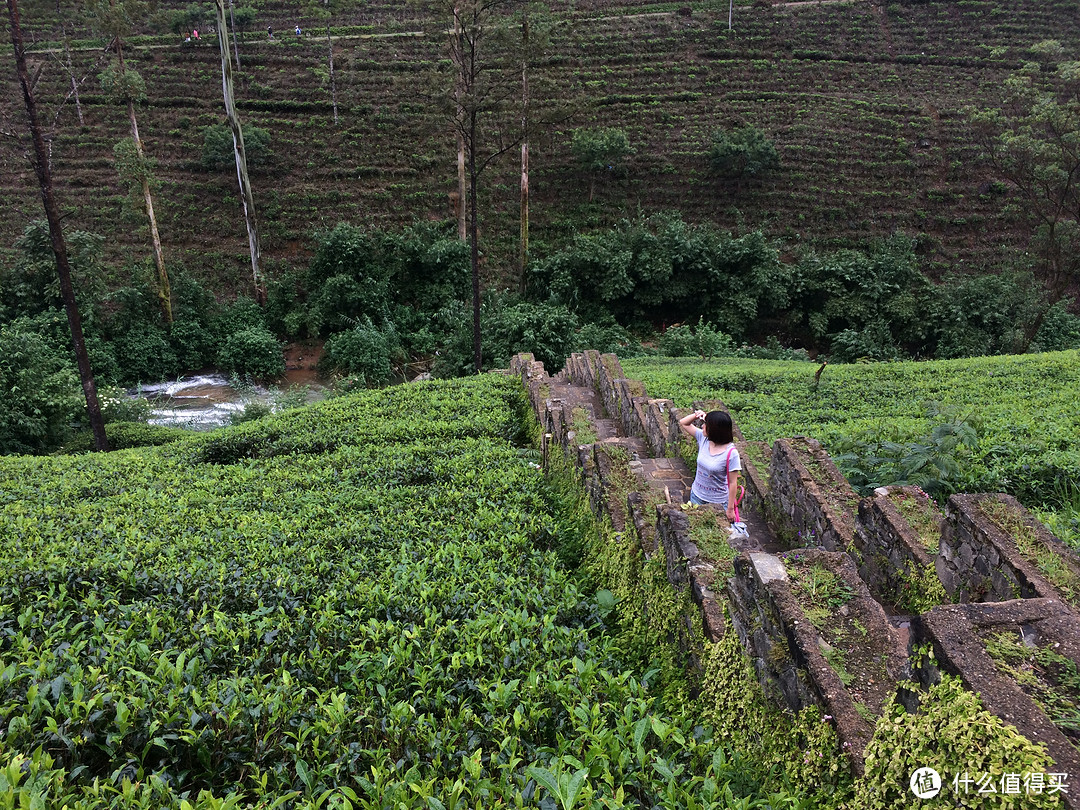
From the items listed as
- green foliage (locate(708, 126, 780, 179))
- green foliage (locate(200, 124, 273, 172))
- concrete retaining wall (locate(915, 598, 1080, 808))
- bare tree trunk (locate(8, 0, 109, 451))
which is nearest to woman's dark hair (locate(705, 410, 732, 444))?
concrete retaining wall (locate(915, 598, 1080, 808))

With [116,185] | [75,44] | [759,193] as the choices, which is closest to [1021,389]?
[759,193]

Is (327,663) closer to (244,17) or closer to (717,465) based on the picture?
(717,465)

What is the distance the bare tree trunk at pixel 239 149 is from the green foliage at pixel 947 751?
25.8 m

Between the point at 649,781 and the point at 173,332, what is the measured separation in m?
25.5

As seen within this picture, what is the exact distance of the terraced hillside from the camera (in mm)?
28938

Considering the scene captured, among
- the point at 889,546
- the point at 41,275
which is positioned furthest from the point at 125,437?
the point at 889,546

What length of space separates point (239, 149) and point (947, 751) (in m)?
26.6

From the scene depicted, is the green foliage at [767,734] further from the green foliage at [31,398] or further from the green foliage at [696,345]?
the green foliage at [696,345]

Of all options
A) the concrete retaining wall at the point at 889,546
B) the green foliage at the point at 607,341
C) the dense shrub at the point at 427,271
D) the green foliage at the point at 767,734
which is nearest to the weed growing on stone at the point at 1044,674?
the green foliage at the point at 767,734

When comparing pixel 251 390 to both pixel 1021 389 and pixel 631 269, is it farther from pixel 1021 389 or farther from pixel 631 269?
pixel 1021 389

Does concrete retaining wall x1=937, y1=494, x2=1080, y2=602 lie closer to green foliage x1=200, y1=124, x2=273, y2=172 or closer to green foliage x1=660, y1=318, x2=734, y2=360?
green foliage x1=660, y1=318, x2=734, y2=360

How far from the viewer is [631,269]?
82.5 feet

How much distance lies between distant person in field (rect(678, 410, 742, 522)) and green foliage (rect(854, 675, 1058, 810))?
7.65 feet

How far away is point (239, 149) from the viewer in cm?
2317
